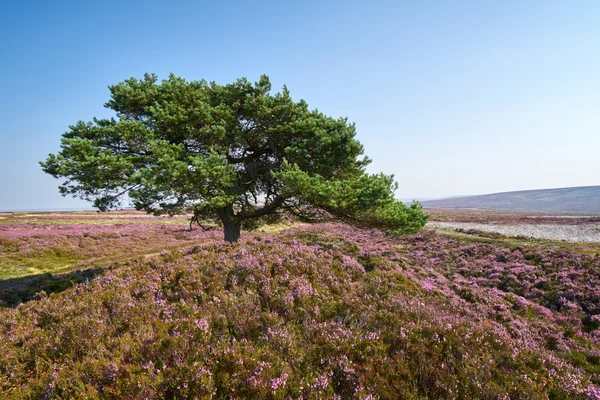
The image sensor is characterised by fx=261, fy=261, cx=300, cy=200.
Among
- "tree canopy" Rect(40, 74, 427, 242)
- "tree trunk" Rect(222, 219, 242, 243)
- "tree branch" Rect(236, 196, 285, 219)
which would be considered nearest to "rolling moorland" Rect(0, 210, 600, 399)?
"tree canopy" Rect(40, 74, 427, 242)

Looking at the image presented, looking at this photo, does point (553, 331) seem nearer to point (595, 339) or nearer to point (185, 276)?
point (595, 339)

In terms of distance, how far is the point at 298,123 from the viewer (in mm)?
12977

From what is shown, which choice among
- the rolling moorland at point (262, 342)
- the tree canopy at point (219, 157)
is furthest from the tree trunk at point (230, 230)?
the rolling moorland at point (262, 342)

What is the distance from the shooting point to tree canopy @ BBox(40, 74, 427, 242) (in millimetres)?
10828

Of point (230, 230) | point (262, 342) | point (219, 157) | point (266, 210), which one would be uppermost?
point (219, 157)

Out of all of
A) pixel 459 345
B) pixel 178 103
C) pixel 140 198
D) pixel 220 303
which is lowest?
pixel 459 345

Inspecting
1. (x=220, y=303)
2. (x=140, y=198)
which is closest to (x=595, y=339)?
(x=220, y=303)

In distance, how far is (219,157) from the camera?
11.9m

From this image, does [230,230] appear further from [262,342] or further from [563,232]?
[563,232]

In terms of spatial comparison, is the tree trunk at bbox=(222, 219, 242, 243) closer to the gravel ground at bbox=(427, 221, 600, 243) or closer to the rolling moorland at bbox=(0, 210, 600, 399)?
the rolling moorland at bbox=(0, 210, 600, 399)

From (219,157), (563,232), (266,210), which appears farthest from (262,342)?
(563,232)

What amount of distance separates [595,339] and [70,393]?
1760 cm

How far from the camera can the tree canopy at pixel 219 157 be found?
35.5 ft

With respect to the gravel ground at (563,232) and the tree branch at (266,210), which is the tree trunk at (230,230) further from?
the gravel ground at (563,232)
